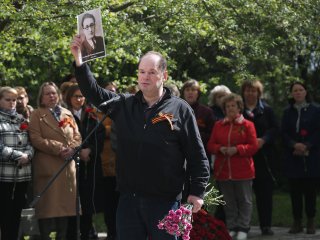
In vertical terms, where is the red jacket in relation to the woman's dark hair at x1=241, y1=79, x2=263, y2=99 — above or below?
below

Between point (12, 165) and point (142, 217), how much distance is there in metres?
3.88

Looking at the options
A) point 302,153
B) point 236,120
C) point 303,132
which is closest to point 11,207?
point 236,120

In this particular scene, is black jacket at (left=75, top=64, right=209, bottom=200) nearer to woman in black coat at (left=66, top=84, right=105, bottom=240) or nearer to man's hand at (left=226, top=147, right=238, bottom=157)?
woman in black coat at (left=66, top=84, right=105, bottom=240)

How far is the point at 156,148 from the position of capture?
587 cm

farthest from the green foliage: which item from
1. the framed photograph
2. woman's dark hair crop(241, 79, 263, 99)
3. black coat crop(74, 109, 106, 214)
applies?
the framed photograph

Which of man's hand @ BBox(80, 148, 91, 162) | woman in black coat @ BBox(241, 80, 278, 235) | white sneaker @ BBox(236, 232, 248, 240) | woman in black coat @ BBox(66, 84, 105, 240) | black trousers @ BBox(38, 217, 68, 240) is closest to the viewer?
black trousers @ BBox(38, 217, 68, 240)

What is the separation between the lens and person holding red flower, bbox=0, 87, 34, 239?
9.42 m

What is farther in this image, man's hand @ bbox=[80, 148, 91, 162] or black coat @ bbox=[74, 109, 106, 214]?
black coat @ bbox=[74, 109, 106, 214]

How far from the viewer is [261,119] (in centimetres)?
1168

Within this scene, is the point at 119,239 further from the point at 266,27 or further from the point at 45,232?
the point at 266,27

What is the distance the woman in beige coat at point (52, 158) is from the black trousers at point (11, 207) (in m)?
0.30

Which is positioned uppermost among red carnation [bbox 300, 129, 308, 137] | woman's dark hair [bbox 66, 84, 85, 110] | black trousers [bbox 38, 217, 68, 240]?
woman's dark hair [bbox 66, 84, 85, 110]

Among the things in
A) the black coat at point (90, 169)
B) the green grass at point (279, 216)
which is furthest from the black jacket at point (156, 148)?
the green grass at point (279, 216)

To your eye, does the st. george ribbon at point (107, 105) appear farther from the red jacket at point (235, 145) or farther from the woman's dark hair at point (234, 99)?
the woman's dark hair at point (234, 99)
